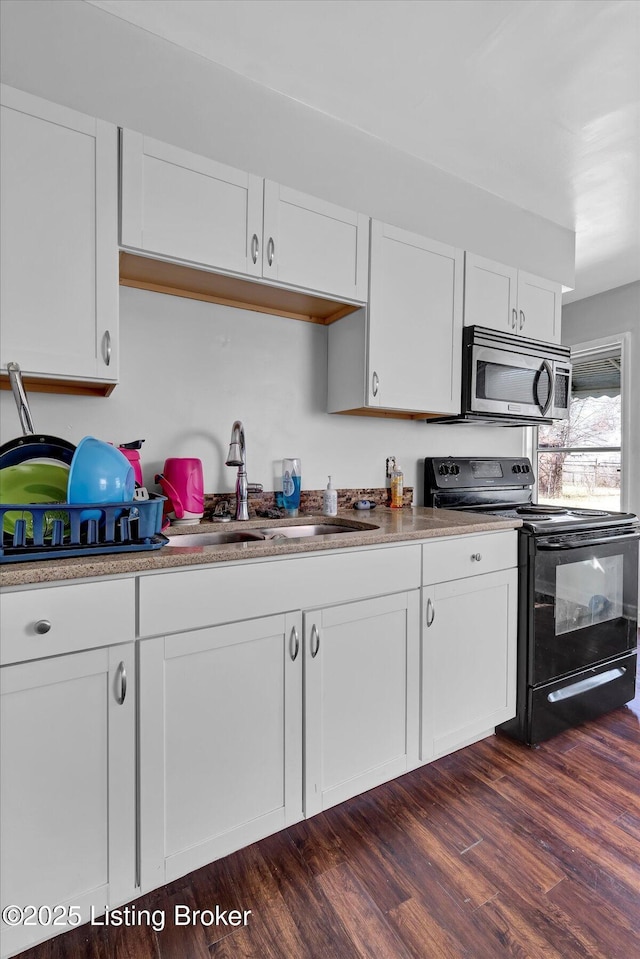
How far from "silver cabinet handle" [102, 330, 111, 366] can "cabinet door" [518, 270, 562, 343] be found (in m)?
2.00

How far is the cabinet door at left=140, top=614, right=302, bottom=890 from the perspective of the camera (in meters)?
1.21

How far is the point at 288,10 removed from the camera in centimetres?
151

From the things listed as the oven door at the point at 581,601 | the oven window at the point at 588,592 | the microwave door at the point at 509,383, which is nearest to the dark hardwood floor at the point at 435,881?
the oven door at the point at 581,601

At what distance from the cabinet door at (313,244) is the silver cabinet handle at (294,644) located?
124 centimetres

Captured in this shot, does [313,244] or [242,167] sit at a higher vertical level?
[242,167]

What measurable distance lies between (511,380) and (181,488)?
170 cm

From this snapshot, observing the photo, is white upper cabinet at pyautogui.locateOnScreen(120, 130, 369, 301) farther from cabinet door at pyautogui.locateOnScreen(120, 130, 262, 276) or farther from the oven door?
the oven door

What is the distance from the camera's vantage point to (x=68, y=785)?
1106mm

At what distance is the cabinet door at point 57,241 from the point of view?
1.32 meters

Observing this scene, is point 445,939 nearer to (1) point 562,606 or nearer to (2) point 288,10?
(1) point 562,606

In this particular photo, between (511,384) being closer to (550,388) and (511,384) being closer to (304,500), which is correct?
(550,388)

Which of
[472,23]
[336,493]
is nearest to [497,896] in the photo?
[336,493]

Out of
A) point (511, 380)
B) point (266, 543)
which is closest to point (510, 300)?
point (511, 380)

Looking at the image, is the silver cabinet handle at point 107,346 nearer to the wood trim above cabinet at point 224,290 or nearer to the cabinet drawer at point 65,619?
the wood trim above cabinet at point 224,290
